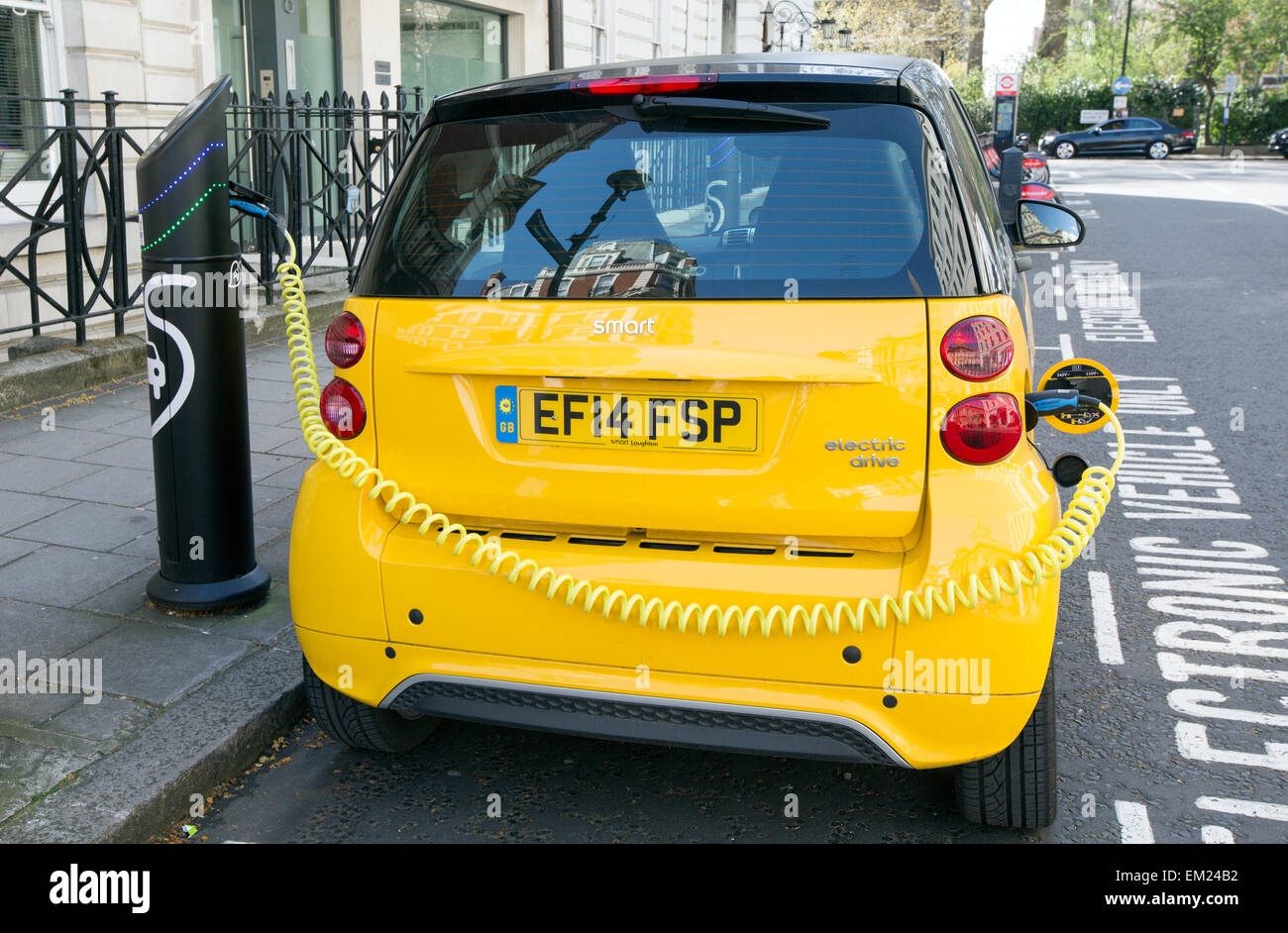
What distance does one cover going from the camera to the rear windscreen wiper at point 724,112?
2.79 m

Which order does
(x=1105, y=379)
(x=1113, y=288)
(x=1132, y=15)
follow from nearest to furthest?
(x=1105, y=379), (x=1113, y=288), (x=1132, y=15)

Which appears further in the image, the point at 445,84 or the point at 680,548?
the point at 445,84

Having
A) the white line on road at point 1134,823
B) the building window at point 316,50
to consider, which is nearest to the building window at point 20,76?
the building window at point 316,50

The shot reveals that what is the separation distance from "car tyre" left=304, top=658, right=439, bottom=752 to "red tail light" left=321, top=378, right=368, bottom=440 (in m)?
0.66

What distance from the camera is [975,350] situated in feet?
8.71

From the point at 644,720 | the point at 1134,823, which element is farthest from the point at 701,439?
the point at 1134,823

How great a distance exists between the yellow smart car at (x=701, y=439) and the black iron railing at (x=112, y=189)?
315 cm

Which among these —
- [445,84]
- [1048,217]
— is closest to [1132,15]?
[445,84]

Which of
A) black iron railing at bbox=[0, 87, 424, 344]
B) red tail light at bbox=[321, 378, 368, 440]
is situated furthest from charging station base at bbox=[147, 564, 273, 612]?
black iron railing at bbox=[0, 87, 424, 344]

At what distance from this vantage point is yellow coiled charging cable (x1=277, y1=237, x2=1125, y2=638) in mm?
2588

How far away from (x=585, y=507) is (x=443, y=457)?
37 centimetres

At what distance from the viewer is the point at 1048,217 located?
192 inches

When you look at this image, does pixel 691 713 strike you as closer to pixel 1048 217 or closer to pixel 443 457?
pixel 443 457
